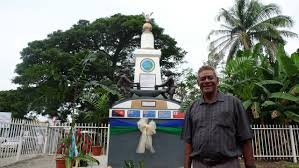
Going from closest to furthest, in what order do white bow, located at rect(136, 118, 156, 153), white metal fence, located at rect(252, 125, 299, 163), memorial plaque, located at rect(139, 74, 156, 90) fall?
1. white bow, located at rect(136, 118, 156, 153)
2. white metal fence, located at rect(252, 125, 299, 163)
3. memorial plaque, located at rect(139, 74, 156, 90)

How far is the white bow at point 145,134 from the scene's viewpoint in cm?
847

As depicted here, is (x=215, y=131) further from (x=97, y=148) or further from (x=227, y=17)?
(x=227, y=17)

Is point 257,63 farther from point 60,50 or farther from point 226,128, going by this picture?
point 60,50

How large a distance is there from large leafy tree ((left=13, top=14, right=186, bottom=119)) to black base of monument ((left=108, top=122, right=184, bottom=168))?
38.6ft

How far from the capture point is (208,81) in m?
2.41

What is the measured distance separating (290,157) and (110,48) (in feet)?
60.1

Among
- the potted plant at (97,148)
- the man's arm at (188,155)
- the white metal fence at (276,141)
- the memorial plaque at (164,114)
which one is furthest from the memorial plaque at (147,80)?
the man's arm at (188,155)

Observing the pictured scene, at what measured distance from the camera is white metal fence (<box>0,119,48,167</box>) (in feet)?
29.0

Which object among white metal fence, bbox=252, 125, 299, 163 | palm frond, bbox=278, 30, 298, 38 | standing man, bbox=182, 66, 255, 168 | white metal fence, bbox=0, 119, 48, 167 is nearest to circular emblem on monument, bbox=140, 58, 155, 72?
white metal fence, bbox=252, 125, 299, 163

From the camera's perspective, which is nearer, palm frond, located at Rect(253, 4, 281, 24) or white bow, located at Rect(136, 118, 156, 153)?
white bow, located at Rect(136, 118, 156, 153)

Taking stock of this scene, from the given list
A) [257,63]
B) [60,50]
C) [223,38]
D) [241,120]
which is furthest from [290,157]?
[60,50]

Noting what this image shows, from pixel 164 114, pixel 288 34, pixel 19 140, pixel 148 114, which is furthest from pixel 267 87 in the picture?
pixel 288 34

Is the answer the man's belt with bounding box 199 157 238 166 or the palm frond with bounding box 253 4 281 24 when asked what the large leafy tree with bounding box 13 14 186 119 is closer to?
the palm frond with bounding box 253 4 281 24

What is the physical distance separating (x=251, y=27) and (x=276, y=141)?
1110cm
